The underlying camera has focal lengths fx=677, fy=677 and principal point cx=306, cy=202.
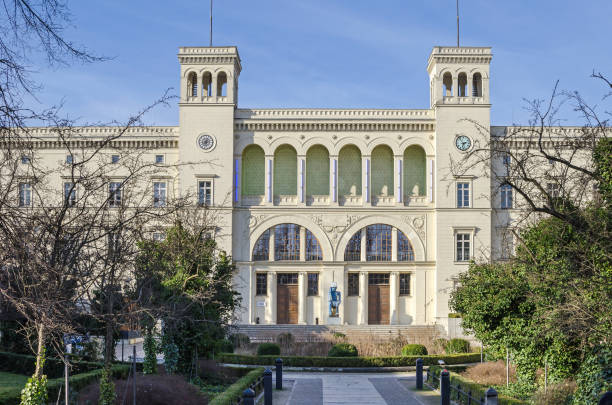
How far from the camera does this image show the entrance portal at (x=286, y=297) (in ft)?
162

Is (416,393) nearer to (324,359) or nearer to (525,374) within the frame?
(525,374)

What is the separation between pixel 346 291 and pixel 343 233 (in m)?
4.21

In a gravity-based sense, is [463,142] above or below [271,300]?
above

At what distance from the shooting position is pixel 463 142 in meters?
49.5

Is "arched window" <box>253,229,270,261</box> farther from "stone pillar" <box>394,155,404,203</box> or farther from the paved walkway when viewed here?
the paved walkway

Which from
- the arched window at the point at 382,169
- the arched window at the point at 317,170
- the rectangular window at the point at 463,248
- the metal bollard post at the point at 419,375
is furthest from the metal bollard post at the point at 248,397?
the arched window at the point at 382,169

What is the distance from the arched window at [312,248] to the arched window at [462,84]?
15.8 metres

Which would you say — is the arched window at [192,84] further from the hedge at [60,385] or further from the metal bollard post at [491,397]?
the metal bollard post at [491,397]

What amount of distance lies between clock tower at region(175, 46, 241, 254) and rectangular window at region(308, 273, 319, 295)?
635 centimetres

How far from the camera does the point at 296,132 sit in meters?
50.6

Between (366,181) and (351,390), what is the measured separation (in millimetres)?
27353

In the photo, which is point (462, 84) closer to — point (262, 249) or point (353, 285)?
point (353, 285)

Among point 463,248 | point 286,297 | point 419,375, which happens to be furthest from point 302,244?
point 419,375

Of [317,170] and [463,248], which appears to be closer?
[463,248]
